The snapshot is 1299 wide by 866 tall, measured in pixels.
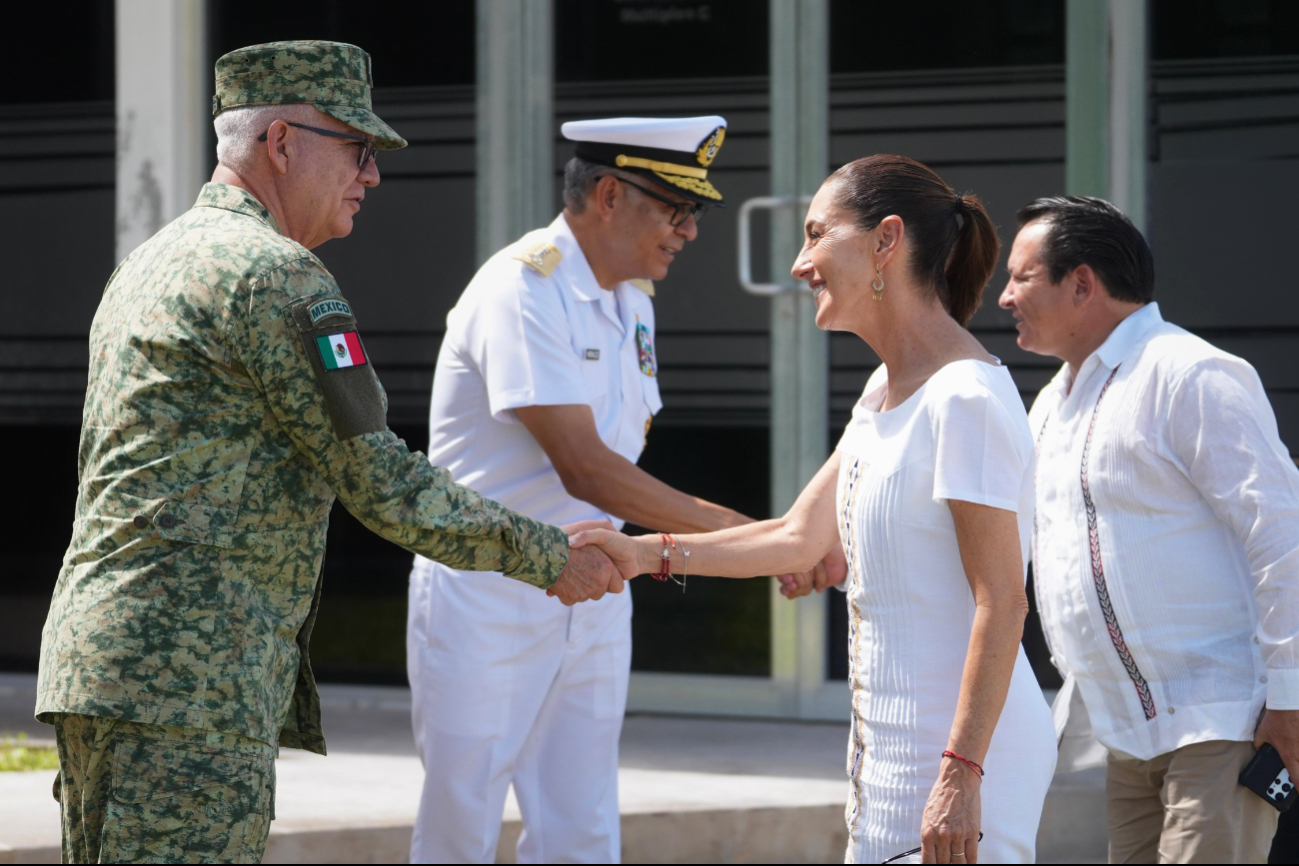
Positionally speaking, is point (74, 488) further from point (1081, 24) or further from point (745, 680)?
point (1081, 24)

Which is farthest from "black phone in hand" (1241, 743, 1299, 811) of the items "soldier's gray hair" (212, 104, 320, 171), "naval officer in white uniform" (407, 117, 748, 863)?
"soldier's gray hair" (212, 104, 320, 171)

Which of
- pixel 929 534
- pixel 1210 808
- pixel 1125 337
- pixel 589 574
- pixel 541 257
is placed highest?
pixel 541 257

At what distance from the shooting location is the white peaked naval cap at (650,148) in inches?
138

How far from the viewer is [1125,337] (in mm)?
2953

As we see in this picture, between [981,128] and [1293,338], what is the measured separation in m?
1.22

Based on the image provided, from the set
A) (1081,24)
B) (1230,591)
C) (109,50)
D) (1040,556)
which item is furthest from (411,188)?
(1230,591)

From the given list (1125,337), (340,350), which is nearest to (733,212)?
(1125,337)

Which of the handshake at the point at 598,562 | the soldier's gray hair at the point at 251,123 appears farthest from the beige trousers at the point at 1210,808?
the soldier's gray hair at the point at 251,123

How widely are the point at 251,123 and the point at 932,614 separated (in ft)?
4.09

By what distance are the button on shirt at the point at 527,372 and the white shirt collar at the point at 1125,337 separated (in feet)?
3.48

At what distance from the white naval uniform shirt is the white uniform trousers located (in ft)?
3.47

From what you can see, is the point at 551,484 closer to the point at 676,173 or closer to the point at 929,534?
the point at 676,173

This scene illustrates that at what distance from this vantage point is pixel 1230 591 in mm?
2795

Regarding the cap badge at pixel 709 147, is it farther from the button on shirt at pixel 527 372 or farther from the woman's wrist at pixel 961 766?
the woman's wrist at pixel 961 766
